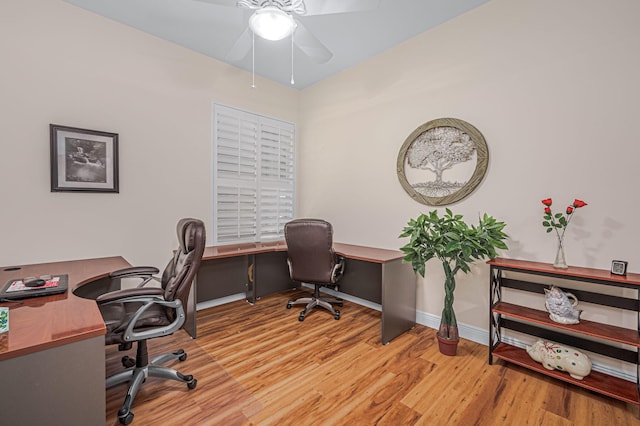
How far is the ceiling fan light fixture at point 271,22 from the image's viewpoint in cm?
179

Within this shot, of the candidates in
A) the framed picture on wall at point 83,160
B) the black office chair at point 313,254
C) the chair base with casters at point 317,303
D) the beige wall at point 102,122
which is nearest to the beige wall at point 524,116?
the black office chair at point 313,254

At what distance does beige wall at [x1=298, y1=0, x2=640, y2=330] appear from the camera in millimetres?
1918

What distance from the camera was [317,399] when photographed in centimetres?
179

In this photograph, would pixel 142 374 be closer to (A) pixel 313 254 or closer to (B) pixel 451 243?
(A) pixel 313 254

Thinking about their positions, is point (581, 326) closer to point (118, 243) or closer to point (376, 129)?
point (376, 129)

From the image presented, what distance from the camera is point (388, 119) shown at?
3197 mm

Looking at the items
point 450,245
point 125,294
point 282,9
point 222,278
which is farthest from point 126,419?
point 282,9

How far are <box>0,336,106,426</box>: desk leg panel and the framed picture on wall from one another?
2.05m

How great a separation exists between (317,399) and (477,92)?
110 inches

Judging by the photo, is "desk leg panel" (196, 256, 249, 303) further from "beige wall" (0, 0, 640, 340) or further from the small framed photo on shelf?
the small framed photo on shelf

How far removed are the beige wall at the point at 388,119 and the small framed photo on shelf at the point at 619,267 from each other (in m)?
0.17

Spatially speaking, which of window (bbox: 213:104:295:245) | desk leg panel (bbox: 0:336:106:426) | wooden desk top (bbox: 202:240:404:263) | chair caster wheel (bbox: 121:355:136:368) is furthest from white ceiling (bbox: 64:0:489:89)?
chair caster wheel (bbox: 121:355:136:368)

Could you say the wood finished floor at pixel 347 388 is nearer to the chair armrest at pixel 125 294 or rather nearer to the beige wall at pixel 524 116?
the beige wall at pixel 524 116

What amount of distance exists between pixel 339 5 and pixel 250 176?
2.35 m
